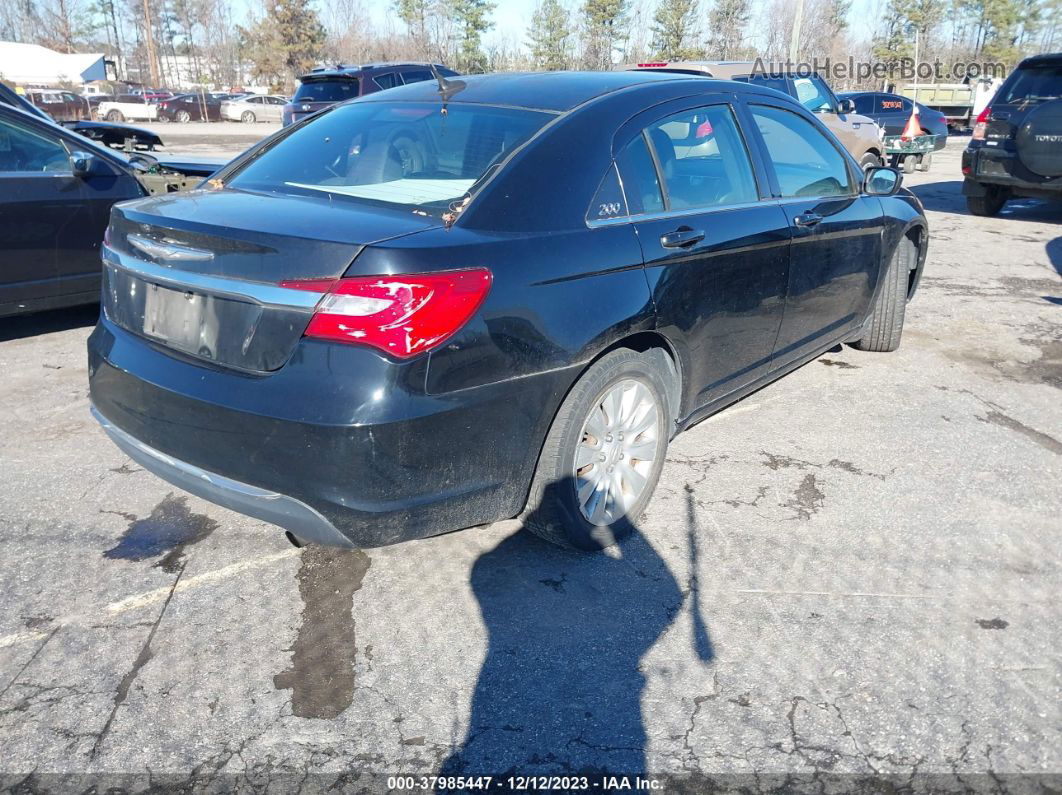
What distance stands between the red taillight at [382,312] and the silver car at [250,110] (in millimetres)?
41466

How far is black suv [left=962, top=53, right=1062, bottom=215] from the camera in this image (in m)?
Answer: 9.40

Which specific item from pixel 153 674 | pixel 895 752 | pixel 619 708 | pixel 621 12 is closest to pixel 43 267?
pixel 153 674

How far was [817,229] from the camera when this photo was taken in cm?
418

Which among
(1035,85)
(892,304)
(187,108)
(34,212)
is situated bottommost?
(892,304)

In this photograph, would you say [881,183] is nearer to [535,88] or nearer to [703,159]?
[703,159]

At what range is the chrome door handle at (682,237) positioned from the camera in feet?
10.6

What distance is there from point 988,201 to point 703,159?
933 centimetres

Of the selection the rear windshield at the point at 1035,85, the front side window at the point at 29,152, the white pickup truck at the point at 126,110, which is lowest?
the white pickup truck at the point at 126,110

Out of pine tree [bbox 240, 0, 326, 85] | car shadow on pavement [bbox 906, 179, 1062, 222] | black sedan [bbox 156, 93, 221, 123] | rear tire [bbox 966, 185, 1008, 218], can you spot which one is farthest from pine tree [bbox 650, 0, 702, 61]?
pine tree [bbox 240, 0, 326, 85]

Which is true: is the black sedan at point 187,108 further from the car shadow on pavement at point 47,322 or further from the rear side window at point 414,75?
the car shadow on pavement at point 47,322

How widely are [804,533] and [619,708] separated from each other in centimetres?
133

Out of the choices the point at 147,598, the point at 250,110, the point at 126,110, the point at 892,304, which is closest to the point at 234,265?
the point at 147,598

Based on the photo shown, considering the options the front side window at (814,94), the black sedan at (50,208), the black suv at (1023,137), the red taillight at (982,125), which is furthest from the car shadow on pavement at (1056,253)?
the black sedan at (50,208)

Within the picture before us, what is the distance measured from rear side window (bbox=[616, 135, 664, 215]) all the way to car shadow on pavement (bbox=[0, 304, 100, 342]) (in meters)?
4.41
